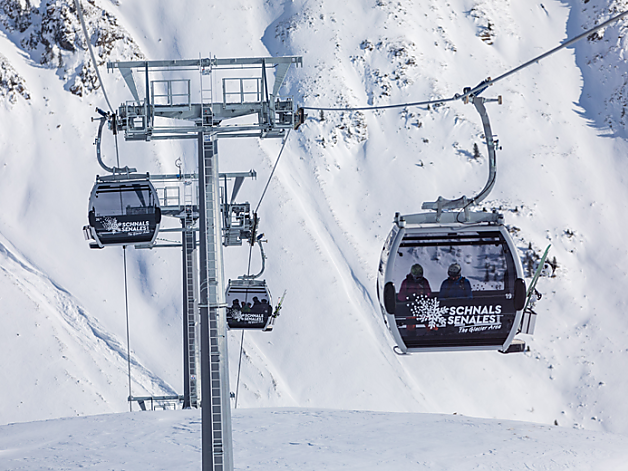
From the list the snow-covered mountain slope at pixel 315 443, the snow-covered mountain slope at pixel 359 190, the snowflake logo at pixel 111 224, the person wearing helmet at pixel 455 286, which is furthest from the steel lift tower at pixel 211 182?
the snow-covered mountain slope at pixel 359 190

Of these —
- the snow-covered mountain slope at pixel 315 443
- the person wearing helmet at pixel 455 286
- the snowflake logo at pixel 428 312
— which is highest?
the person wearing helmet at pixel 455 286

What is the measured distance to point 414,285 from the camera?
333 inches

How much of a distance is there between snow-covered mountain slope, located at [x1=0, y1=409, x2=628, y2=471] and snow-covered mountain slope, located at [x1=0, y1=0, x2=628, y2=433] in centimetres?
1251

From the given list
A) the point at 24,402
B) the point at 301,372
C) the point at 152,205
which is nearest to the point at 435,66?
the point at 301,372

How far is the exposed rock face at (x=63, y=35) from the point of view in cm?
4616

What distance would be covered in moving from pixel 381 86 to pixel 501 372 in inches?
940

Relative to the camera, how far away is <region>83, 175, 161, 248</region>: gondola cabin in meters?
13.2

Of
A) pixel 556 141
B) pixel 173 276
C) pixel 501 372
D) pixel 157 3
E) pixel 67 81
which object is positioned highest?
pixel 157 3

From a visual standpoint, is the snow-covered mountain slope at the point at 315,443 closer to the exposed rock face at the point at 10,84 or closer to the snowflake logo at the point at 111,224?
the snowflake logo at the point at 111,224

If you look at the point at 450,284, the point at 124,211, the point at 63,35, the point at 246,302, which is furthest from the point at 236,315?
the point at 63,35

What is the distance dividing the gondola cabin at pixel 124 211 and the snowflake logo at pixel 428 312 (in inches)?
269

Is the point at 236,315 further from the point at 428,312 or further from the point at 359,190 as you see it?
the point at 359,190

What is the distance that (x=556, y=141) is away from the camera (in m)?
49.2

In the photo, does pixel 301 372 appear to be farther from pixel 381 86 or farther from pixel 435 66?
pixel 435 66
